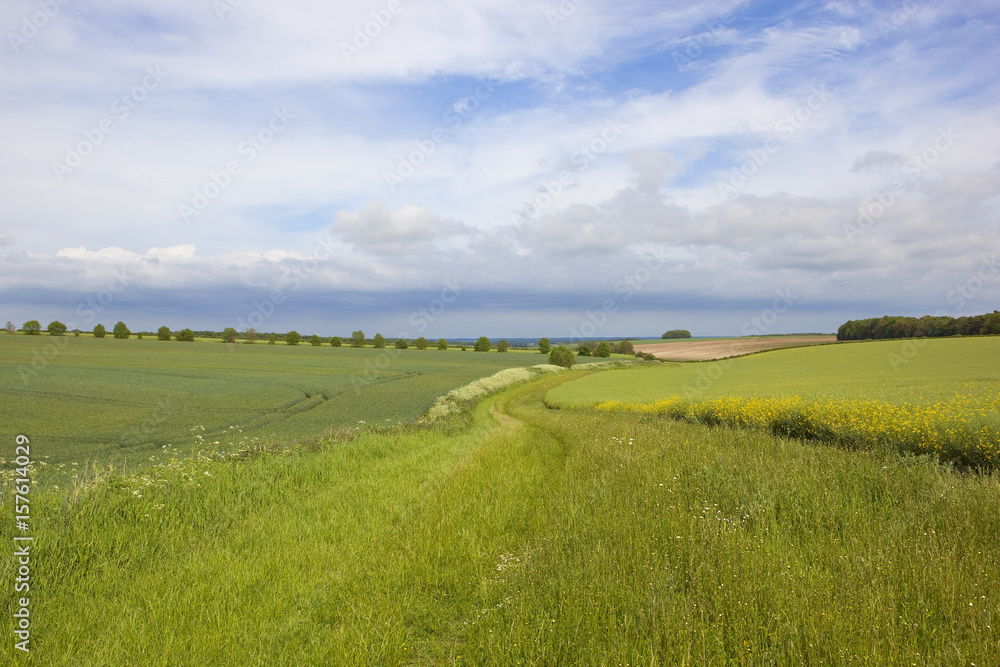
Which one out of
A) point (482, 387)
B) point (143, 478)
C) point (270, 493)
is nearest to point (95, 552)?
point (143, 478)

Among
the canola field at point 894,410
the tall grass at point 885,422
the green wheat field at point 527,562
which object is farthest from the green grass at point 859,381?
the green wheat field at point 527,562

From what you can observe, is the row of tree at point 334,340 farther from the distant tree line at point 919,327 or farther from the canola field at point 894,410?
the canola field at point 894,410

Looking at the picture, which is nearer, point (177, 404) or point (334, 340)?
point (177, 404)

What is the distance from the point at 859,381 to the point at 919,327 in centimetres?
4928

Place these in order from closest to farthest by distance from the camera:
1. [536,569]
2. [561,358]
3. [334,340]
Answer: [536,569] < [561,358] < [334,340]

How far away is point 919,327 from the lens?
56562mm

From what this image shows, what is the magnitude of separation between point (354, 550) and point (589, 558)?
3006 mm

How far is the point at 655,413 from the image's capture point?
2025 cm

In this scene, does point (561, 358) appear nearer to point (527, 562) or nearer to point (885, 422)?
point (885, 422)

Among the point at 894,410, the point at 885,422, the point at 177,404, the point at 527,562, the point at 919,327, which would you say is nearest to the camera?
the point at 527,562

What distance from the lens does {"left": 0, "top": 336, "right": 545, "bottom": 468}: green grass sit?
16.5m

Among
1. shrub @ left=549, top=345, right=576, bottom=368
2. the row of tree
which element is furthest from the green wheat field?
the row of tree

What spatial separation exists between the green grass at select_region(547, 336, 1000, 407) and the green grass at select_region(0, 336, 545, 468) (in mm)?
12525

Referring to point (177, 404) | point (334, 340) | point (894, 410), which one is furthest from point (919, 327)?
point (334, 340)
